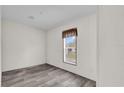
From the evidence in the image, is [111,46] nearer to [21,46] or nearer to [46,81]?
[46,81]

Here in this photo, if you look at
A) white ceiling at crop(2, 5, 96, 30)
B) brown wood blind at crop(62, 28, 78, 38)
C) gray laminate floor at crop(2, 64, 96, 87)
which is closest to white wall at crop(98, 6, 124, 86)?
white ceiling at crop(2, 5, 96, 30)

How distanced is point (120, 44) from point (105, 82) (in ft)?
1.03

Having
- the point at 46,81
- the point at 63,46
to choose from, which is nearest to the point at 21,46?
the point at 63,46

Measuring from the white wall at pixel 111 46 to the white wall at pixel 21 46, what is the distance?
4.06m

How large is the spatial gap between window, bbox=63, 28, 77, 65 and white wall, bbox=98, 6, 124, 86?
2409 mm

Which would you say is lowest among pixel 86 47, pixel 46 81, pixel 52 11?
pixel 46 81

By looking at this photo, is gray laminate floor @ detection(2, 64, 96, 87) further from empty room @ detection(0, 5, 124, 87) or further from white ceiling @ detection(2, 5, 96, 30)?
white ceiling @ detection(2, 5, 96, 30)

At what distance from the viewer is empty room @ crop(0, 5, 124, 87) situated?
55 cm

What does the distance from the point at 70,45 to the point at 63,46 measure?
420 mm

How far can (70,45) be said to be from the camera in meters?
3.39
